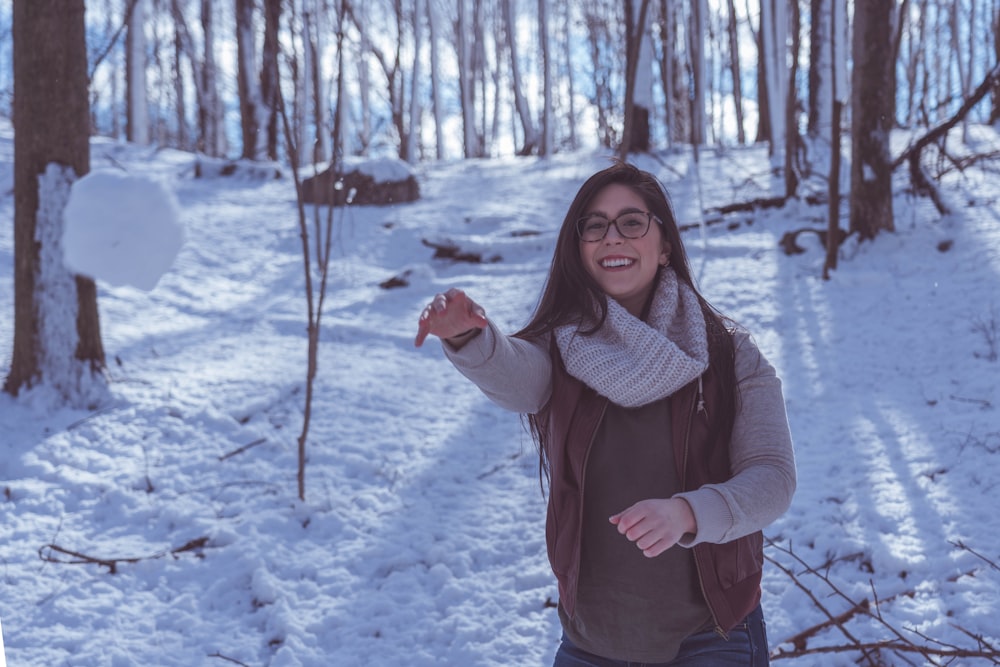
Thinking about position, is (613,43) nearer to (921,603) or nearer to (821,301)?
(821,301)

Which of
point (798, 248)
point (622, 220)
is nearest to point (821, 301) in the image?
point (798, 248)

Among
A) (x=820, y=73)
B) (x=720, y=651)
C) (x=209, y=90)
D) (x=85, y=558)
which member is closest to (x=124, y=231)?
(x=720, y=651)

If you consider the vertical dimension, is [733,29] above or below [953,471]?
above

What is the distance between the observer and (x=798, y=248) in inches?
296

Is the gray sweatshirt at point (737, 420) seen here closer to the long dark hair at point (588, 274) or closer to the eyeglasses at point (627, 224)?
the long dark hair at point (588, 274)

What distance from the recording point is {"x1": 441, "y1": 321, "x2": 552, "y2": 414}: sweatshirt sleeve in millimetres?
1343

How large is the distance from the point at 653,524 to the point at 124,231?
3.39 feet

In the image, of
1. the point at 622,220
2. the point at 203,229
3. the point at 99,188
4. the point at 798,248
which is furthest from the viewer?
the point at 203,229

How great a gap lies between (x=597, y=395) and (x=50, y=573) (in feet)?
9.12

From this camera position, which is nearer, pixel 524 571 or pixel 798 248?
pixel 524 571

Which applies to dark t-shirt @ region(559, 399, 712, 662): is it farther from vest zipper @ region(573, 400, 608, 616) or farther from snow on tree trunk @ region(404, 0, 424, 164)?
snow on tree trunk @ region(404, 0, 424, 164)

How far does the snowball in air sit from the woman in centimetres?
51

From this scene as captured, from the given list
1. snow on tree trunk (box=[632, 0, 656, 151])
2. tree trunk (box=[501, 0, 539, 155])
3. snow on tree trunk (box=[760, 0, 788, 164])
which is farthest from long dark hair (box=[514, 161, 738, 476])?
tree trunk (box=[501, 0, 539, 155])

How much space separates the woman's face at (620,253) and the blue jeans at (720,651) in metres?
0.65
